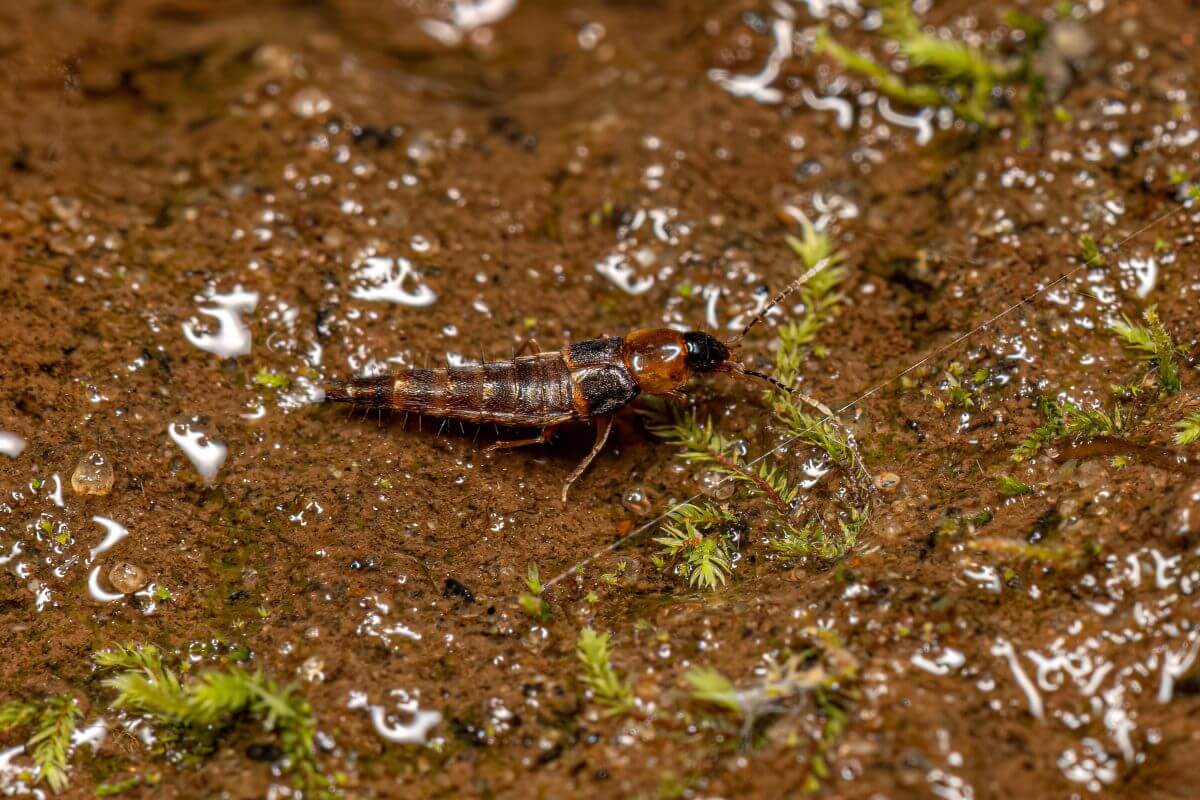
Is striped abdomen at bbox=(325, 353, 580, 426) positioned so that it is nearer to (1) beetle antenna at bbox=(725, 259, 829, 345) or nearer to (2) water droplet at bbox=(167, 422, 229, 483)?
(2) water droplet at bbox=(167, 422, 229, 483)

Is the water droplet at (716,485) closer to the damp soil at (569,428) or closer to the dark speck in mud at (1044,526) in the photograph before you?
the damp soil at (569,428)

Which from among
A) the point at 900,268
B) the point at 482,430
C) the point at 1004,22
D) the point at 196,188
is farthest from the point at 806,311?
the point at 196,188

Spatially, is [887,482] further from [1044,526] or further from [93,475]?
[93,475]

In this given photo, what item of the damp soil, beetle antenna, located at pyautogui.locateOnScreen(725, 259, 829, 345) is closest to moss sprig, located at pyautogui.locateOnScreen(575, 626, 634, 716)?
the damp soil

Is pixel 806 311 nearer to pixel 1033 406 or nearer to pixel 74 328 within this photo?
pixel 1033 406

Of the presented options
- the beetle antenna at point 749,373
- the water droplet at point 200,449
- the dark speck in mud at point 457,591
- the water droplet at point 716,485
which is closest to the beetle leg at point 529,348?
the beetle antenna at point 749,373

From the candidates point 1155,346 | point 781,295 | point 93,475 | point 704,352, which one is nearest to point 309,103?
point 93,475
